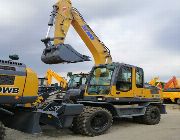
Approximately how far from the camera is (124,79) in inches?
447

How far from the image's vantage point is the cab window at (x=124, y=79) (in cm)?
1116

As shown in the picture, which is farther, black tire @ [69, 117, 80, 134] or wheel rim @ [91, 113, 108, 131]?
wheel rim @ [91, 113, 108, 131]

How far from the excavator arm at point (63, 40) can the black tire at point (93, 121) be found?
1873 mm

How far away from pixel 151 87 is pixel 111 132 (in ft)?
10.7

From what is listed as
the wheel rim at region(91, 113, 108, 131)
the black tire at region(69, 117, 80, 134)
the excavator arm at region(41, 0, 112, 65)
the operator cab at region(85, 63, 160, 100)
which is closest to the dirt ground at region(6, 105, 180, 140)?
the black tire at region(69, 117, 80, 134)

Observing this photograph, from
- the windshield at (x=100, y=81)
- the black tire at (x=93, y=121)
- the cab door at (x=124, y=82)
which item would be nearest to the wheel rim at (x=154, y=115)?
the cab door at (x=124, y=82)

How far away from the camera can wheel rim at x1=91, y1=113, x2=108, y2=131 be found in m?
9.87

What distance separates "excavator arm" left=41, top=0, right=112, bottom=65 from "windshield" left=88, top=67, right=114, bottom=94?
72 centimetres

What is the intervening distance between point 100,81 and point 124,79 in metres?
0.84

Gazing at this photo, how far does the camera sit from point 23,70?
23.5ft

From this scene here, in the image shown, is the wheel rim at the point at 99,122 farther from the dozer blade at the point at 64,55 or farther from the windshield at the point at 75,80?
the windshield at the point at 75,80

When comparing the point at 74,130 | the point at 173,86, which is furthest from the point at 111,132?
the point at 173,86

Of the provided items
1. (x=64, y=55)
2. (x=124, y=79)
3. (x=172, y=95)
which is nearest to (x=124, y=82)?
(x=124, y=79)

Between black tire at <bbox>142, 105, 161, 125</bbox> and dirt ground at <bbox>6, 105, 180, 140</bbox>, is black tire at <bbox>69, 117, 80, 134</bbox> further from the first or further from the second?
black tire at <bbox>142, 105, 161, 125</bbox>
